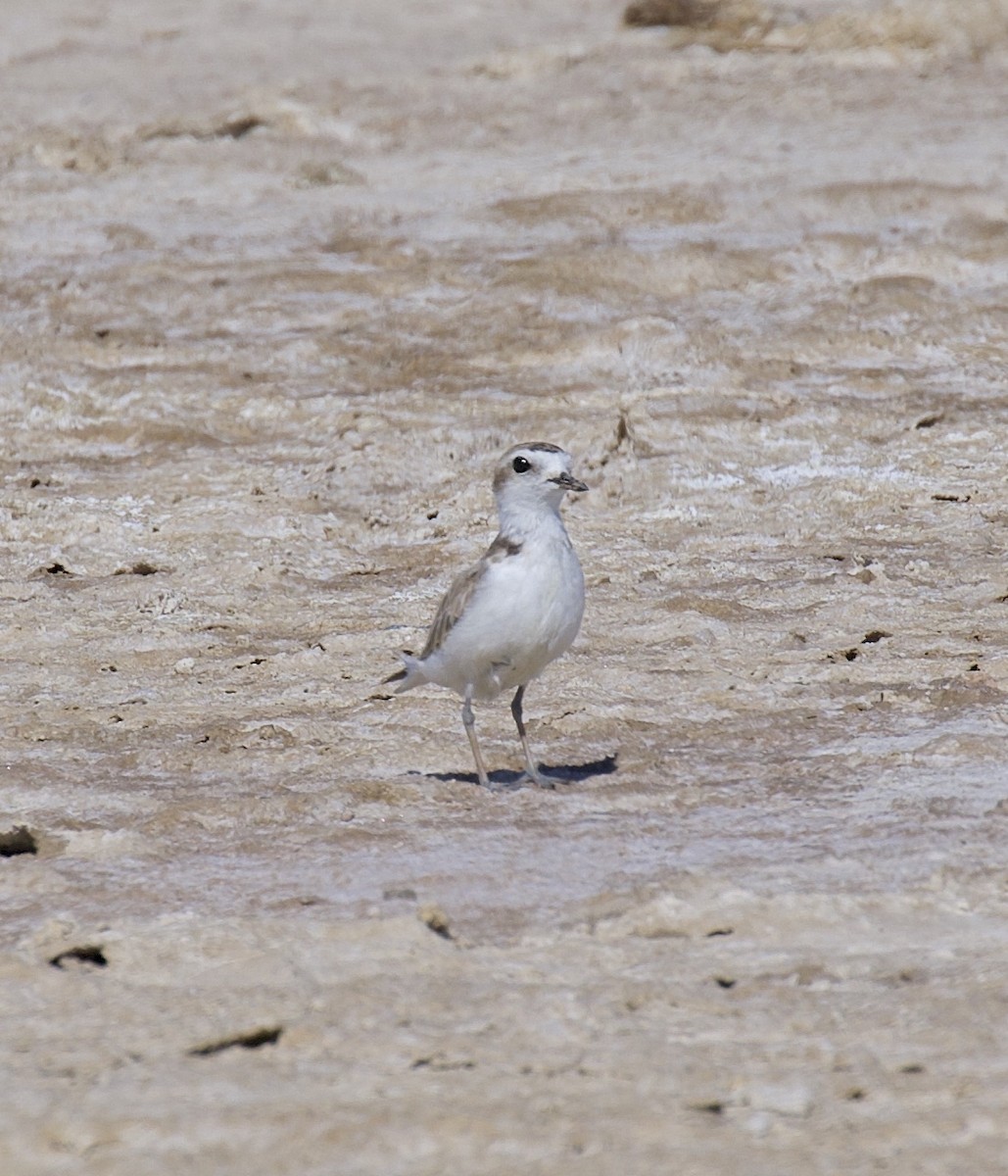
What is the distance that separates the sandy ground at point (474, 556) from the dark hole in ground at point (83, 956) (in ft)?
0.08

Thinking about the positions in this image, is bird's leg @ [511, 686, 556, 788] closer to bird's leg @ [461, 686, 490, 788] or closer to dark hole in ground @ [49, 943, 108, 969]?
bird's leg @ [461, 686, 490, 788]

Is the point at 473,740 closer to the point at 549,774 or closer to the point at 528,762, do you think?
the point at 528,762

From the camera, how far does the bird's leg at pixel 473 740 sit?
7.07 metres

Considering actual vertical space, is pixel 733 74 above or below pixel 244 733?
above

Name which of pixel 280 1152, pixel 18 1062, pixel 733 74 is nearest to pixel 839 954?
pixel 280 1152

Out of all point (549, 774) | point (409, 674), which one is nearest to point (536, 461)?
point (409, 674)

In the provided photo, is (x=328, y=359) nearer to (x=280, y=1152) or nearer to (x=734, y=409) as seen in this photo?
(x=734, y=409)

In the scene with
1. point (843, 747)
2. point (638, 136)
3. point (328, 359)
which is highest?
point (638, 136)

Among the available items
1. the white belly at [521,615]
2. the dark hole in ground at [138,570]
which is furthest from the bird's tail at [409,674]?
the dark hole in ground at [138,570]

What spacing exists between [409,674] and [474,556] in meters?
2.72

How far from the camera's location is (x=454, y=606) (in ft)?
23.7

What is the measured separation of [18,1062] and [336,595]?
5427mm

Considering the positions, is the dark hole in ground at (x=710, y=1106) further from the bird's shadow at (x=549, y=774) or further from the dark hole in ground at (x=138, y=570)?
the dark hole in ground at (x=138, y=570)

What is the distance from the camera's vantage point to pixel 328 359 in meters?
12.8
